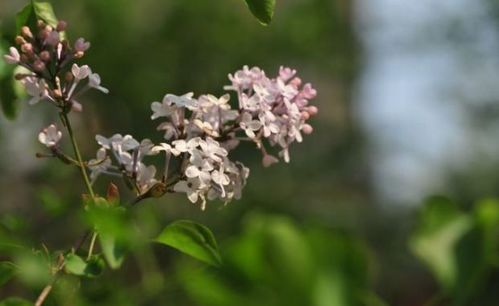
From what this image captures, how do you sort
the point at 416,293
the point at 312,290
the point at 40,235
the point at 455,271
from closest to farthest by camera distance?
the point at 312,290, the point at 455,271, the point at 40,235, the point at 416,293

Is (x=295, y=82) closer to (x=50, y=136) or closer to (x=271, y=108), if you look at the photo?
(x=271, y=108)

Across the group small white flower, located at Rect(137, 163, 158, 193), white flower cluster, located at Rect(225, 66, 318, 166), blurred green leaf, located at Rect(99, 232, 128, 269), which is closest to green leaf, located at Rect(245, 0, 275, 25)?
white flower cluster, located at Rect(225, 66, 318, 166)

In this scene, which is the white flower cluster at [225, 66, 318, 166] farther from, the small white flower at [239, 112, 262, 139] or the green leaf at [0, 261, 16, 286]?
the green leaf at [0, 261, 16, 286]

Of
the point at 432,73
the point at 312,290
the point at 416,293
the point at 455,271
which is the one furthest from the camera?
the point at 432,73

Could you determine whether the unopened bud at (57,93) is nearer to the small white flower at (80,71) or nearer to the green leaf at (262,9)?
the small white flower at (80,71)

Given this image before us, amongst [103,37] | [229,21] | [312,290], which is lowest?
[312,290]

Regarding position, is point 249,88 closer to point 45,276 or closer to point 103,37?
point 45,276

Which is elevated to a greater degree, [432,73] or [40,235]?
[432,73]

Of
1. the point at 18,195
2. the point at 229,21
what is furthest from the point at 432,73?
the point at 18,195
